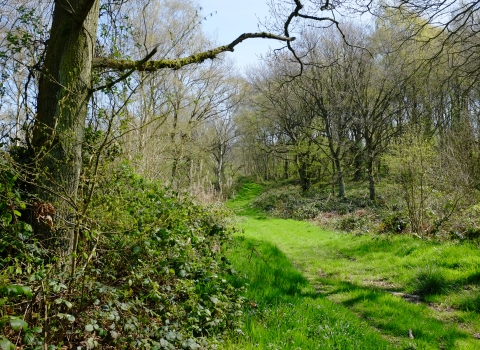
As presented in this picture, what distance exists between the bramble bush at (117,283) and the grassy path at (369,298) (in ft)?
2.02

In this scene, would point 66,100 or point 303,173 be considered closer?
point 66,100

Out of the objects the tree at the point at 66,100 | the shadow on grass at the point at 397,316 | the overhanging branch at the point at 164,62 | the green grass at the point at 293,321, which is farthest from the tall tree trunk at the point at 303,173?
the tree at the point at 66,100

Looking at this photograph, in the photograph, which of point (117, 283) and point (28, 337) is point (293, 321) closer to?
point (117, 283)

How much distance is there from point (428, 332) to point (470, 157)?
8.81 m

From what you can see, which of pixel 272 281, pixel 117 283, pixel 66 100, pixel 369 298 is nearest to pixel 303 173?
pixel 369 298

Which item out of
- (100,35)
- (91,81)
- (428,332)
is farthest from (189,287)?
(100,35)

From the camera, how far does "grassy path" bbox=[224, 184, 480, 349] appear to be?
13.5ft

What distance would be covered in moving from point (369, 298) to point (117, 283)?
4.23 metres

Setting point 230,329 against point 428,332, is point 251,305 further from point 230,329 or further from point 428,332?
point 428,332

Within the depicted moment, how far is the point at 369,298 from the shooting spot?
19.5 ft

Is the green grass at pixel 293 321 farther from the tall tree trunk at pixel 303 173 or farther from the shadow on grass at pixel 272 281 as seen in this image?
the tall tree trunk at pixel 303 173

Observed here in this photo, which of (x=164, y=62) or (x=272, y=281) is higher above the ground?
(x=164, y=62)

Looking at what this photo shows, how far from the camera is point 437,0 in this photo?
22.4 feet

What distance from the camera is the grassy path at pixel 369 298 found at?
4117 millimetres
